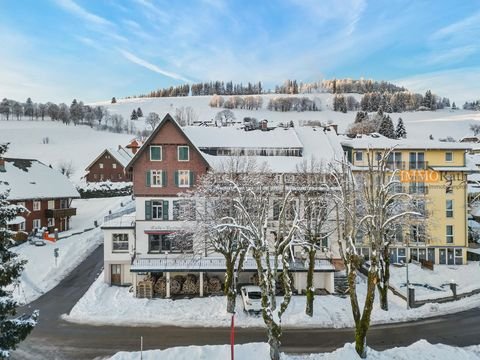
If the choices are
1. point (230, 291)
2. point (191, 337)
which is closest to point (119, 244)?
point (230, 291)

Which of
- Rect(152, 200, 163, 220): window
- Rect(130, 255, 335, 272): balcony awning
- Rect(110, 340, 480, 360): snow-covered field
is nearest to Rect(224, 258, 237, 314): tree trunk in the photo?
Rect(130, 255, 335, 272): balcony awning

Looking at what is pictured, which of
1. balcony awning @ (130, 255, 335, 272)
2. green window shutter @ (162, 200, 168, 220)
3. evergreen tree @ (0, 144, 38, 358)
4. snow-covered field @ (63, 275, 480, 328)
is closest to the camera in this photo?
evergreen tree @ (0, 144, 38, 358)

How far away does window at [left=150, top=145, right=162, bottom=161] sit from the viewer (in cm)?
3500

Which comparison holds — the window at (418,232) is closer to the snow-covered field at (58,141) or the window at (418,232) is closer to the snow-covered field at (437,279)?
the snow-covered field at (437,279)


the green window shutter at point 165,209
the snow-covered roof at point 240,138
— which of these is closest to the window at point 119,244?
the green window shutter at point 165,209

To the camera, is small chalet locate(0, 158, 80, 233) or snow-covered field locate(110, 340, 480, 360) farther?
small chalet locate(0, 158, 80, 233)

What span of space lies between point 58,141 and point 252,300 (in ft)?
423

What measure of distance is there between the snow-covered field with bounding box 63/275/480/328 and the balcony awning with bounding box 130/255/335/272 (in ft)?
7.94

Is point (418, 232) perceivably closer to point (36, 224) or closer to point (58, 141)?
point (36, 224)

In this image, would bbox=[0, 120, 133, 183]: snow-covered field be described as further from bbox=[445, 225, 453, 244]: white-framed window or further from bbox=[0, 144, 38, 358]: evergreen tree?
bbox=[0, 144, 38, 358]: evergreen tree

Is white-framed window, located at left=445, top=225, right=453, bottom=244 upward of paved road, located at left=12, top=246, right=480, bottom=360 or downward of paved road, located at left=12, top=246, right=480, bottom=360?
upward

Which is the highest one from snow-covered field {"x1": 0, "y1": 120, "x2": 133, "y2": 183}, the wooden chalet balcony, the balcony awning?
snow-covered field {"x1": 0, "y1": 120, "x2": 133, "y2": 183}

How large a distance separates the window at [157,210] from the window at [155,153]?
4163 mm

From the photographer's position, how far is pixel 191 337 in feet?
75.4
